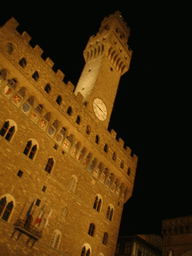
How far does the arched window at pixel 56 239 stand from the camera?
701 inches

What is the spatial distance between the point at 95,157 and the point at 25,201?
7.54m

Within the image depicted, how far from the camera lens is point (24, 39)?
19.8 metres

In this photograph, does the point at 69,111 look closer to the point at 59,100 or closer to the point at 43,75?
the point at 59,100

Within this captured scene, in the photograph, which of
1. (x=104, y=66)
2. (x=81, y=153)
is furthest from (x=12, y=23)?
(x=104, y=66)

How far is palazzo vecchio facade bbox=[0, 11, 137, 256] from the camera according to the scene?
16.6m

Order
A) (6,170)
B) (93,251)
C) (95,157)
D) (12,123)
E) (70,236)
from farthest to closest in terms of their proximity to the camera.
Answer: (95,157), (93,251), (70,236), (12,123), (6,170)

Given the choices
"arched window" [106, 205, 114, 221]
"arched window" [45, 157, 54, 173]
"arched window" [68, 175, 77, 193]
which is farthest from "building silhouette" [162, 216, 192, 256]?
"arched window" [45, 157, 54, 173]

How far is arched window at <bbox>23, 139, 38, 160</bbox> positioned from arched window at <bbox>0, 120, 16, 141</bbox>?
4.46 feet

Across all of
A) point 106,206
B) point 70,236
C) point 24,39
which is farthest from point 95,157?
point 24,39

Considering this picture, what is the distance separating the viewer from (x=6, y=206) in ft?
51.9

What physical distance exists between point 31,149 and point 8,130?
6.60 feet

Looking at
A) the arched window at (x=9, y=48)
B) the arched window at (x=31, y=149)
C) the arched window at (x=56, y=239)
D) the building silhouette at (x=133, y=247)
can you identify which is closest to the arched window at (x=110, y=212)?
the arched window at (x=56, y=239)

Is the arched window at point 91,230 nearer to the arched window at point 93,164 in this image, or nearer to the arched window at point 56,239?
the arched window at point 56,239

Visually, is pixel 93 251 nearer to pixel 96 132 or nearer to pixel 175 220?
pixel 96 132
